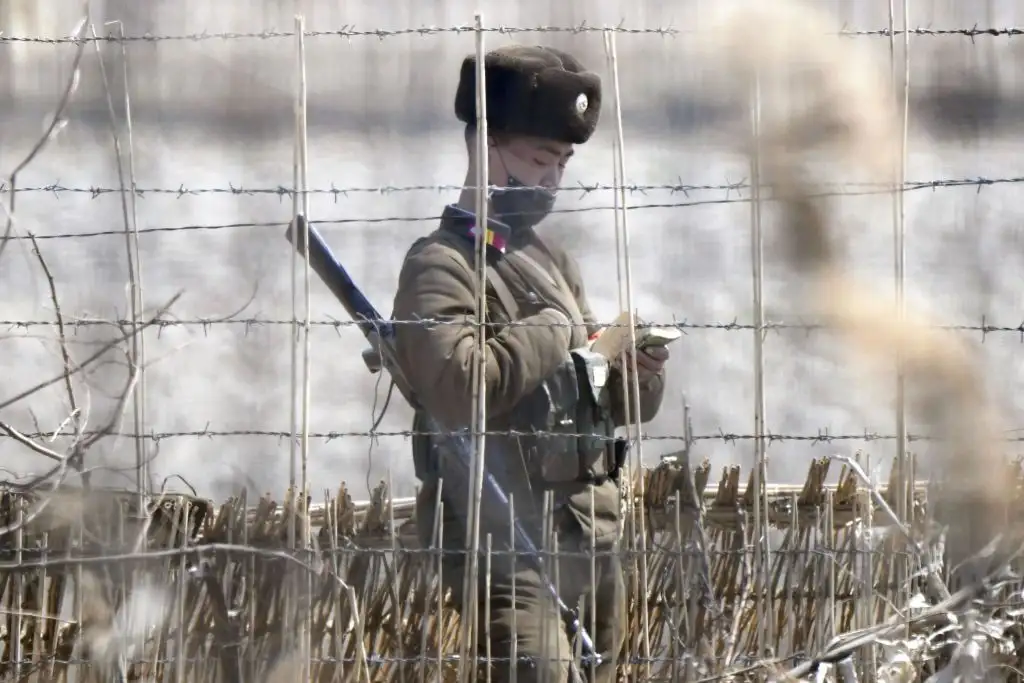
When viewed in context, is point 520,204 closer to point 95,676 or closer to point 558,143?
point 558,143

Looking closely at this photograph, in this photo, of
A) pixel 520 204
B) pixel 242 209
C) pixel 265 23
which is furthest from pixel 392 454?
pixel 520 204

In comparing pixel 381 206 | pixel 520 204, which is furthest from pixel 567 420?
pixel 381 206

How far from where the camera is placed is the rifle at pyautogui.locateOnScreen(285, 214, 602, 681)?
241cm

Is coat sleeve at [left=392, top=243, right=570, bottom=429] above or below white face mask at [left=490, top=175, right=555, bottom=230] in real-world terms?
below

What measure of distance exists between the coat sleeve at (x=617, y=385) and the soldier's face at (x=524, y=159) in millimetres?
164

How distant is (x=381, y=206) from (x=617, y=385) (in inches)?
86.1

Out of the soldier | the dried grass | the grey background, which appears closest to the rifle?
the soldier

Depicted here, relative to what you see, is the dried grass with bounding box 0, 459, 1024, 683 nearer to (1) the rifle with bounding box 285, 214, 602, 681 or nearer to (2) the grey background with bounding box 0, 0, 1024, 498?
(1) the rifle with bounding box 285, 214, 602, 681

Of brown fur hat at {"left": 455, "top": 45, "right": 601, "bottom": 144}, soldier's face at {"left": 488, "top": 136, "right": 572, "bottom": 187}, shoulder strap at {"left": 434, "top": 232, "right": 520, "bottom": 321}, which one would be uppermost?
brown fur hat at {"left": 455, "top": 45, "right": 601, "bottom": 144}

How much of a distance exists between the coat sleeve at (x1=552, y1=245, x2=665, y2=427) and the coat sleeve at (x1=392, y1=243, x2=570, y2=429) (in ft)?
0.62

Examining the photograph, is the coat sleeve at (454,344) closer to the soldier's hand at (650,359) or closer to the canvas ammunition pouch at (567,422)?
the canvas ammunition pouch at (567,422)

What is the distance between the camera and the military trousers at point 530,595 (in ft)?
8.18

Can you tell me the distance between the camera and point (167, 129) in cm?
439

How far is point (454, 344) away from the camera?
93.7 inches
